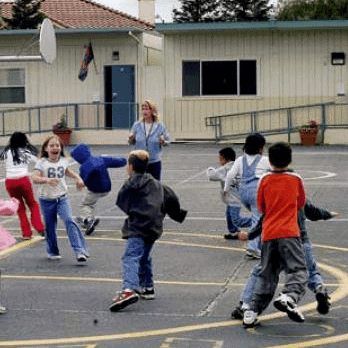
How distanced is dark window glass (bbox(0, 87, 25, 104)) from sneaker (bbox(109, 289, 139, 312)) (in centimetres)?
2955

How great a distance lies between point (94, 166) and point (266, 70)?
21.4 m

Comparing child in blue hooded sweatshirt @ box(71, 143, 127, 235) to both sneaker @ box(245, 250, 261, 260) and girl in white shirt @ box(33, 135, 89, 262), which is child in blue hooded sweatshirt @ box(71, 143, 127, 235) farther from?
sneaker @ box(245, 250, 261, 260)

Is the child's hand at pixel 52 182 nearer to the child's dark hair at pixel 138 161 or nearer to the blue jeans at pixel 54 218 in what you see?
the blue jeans at pixel 54 218

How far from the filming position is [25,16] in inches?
1957

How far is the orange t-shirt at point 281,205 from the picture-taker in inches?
388

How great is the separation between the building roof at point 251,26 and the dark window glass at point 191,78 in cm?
123

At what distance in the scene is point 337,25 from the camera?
36.0 m

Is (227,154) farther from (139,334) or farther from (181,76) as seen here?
(181,76)

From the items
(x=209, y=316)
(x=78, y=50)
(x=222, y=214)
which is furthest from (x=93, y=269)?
(x=78, y=50)

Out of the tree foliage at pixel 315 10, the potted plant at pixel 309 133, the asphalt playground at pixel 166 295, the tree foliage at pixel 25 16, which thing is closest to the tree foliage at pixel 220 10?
the tree foliage at pixel 315 10

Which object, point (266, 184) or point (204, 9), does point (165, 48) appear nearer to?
point (266, 184)

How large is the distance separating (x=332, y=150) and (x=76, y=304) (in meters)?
23.0

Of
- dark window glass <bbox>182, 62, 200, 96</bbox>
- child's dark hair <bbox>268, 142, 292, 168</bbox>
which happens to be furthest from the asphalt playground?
dark window glass <bbox>182, 62, 200, 96</bbox>

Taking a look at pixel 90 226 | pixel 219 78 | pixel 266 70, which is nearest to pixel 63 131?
pixel 219 78
